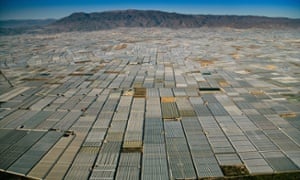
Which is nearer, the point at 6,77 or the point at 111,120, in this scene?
the point at 111,120

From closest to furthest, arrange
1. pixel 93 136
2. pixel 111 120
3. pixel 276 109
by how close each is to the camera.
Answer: pixel 93 136 → pixel 111 120 → pixel 276 109

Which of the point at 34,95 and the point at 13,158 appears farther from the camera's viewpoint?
the point at 34,95

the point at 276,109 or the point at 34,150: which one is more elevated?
the point at 276,109

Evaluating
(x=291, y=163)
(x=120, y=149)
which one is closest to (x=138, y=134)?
(x=120, y=149)

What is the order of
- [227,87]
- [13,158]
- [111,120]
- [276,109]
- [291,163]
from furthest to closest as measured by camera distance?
1. [227,87]
2. [276,109]
3. [111,120]
4. [13,158]
5. [291,163]

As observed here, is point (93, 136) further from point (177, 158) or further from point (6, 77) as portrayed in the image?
point (6, 77)

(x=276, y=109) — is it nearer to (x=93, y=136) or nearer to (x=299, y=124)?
(x=299, y=124)

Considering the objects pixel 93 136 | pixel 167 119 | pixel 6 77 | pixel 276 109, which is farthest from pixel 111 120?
pixel 6 77

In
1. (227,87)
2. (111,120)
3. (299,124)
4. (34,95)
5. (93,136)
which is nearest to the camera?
(93,136)

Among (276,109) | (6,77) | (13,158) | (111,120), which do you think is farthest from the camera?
(6,77)
